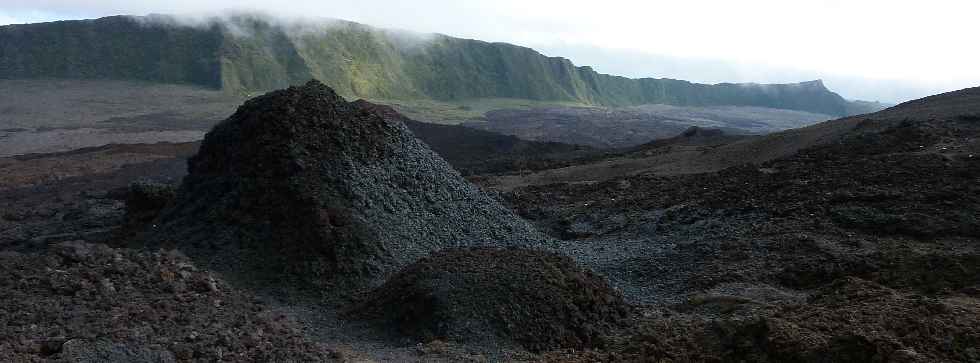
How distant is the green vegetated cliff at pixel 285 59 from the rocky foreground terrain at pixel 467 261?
63247 millimetres

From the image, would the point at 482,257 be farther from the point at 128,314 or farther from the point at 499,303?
the point at 128,314

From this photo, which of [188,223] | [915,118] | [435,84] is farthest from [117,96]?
[915,118]

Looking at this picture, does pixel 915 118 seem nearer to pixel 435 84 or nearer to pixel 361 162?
pixel 361 162

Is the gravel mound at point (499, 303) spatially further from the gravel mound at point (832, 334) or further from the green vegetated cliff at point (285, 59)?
the green vegetated cliff at point (285, 59)

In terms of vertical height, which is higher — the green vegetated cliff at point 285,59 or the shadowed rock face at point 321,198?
the green vegetated cliff at point 285,59

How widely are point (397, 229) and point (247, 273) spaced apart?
2946 mm

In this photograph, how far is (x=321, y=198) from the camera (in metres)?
12.3

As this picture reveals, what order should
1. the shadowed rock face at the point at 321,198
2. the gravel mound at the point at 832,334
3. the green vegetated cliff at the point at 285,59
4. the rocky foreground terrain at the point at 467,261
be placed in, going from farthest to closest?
1. the green vegetated cliff at the point at 285,59
2. the shadowed rock face at the point at 321,198
3. the rocky foreground terrain at the point at 467,261
4. the gravel mound at the point at 832,334

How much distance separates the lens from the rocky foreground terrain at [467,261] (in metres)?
7.82

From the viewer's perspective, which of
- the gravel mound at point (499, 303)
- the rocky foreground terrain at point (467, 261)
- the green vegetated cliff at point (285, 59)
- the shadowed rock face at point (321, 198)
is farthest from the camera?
the green vegetated cliff at point (285, 59)

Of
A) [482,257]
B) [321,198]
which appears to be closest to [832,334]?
[482,257]

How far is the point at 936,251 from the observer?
11719 millimetres

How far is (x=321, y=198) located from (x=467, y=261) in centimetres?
345

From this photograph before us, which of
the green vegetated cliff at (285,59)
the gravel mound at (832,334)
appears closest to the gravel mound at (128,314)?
the gravel mound at (832,334)
